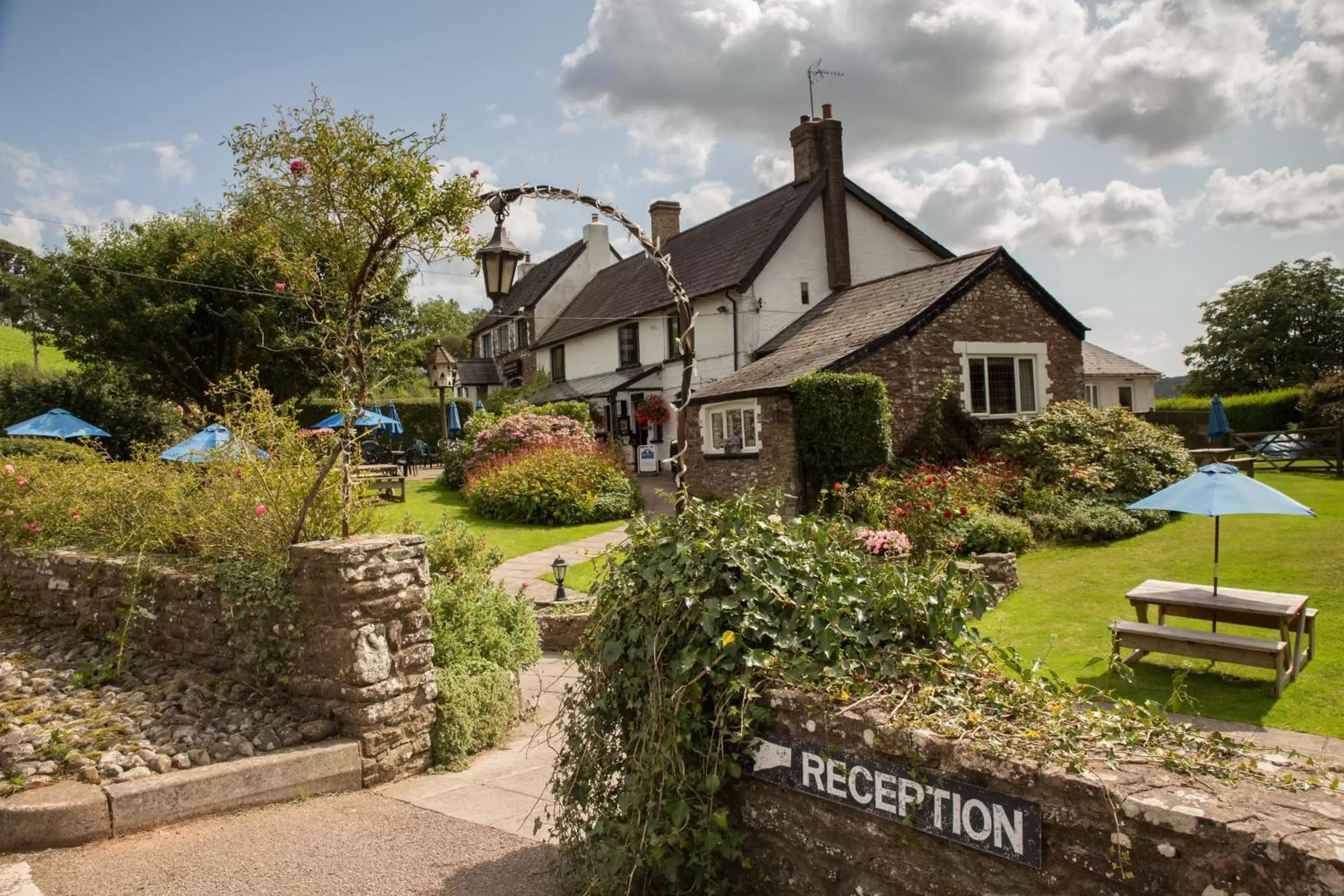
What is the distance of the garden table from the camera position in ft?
25.2

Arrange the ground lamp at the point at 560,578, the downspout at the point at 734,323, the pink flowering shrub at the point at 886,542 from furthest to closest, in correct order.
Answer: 1. the downspout at the point at 734,323
2. the pink flowering shrub at the point at 886,542
3. the ground lamp at the point at 560,578

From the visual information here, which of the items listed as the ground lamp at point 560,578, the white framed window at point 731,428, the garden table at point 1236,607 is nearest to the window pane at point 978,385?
the white framed window at point 731,428

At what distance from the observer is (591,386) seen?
2930cm

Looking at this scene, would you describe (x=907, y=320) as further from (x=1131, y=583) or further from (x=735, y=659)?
(x=735, y=659)

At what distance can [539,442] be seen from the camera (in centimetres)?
2156

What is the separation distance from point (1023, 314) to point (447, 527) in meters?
15.1

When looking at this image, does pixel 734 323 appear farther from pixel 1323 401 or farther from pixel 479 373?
pixel 479 373

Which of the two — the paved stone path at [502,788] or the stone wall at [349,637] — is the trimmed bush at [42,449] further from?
the paved stone path at [502,788]

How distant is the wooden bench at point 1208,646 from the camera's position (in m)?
7.36

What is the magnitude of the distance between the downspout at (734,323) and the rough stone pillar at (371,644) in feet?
59.2

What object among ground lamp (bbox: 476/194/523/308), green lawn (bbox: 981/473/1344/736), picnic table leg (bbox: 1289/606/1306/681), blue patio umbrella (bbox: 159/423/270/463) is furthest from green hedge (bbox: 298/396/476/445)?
picnic table leg (bbox: 1289/606/1306/681)

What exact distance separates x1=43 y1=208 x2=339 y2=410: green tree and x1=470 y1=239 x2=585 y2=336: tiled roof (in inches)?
408

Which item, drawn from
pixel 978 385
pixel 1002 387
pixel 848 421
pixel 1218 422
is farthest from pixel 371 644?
pixel 1218 422

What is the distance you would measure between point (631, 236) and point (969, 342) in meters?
14.4
